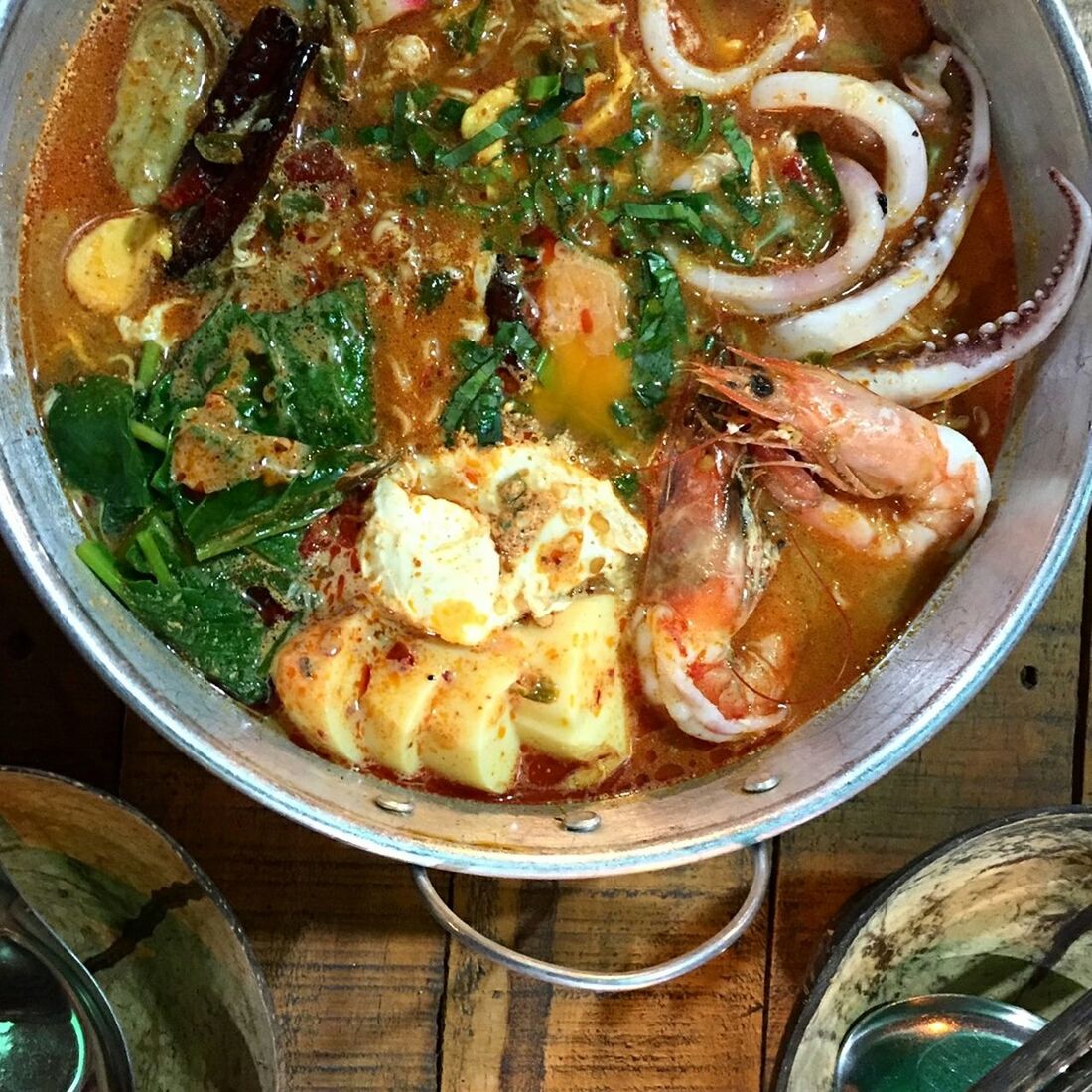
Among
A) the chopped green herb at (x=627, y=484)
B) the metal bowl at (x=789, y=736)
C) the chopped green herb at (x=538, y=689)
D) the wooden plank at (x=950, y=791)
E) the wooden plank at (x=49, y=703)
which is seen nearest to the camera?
the metal bowl at (x=789, y=736)

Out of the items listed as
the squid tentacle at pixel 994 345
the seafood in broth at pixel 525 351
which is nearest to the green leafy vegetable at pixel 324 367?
the seafood in broth at pixel 525 351

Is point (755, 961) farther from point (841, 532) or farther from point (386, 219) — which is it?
point (386, 219)

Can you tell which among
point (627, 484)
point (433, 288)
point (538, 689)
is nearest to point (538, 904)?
point (538, 689)

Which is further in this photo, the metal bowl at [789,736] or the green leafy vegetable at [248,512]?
the green leafy vegetable at [248,512]

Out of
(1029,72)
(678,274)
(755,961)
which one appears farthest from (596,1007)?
(1029,72)

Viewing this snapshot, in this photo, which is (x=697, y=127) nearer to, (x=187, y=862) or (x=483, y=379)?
(x=483, y=379)

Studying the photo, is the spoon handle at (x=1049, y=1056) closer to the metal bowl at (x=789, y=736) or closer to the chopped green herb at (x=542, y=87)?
the metal bowl at (x=789, y=736)
